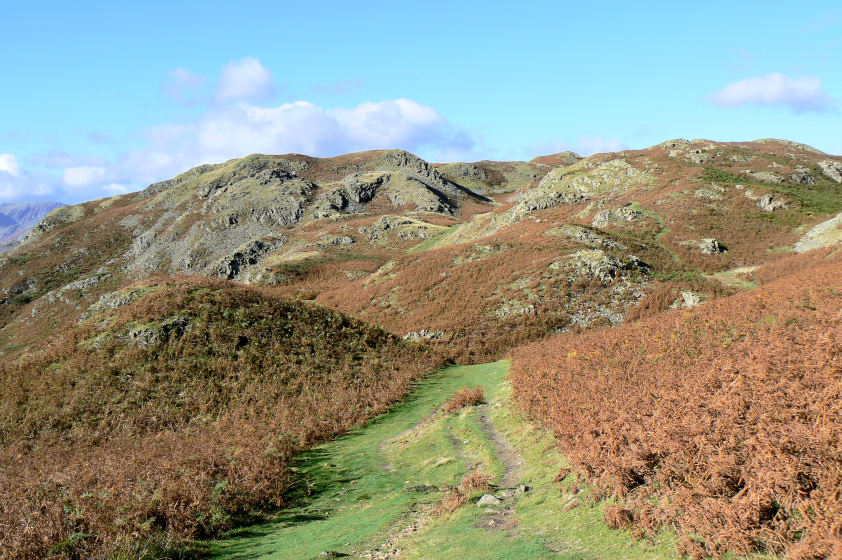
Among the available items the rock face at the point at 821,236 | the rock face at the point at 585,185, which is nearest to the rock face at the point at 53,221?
the rock face at the point at 585,185

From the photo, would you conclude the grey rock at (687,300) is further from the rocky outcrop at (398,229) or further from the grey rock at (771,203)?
the rocky outcrop at (398,229)

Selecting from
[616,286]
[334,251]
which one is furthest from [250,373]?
[334,251]

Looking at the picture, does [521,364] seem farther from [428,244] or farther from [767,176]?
[767,176]

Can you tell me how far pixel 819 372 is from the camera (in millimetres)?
8375

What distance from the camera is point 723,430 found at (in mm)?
7387

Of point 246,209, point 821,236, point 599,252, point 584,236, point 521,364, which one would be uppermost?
point 246,209

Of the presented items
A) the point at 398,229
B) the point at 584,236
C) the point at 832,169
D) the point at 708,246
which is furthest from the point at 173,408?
the point at 832,169

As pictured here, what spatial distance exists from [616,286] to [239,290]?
26585 millimetres

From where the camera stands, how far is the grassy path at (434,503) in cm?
738

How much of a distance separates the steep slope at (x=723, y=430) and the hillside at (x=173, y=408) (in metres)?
8.51

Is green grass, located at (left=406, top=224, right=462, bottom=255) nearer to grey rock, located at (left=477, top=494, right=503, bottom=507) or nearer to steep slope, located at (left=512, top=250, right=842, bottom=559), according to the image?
steep slope, located at (left=512, top=250, right=842, bottom=559)

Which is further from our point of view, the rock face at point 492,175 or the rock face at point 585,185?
the rock face at point 492,175

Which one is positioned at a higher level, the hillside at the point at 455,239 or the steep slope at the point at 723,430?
the hillside at the point at 455,239

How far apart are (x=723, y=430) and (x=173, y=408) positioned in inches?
790
